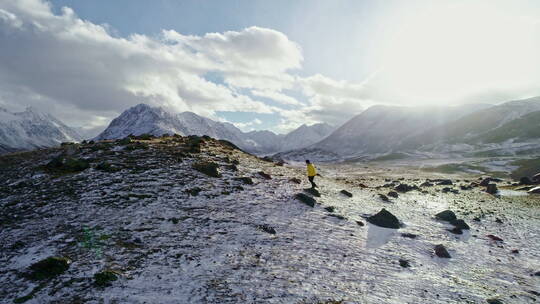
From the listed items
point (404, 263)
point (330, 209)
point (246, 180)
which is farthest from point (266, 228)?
point (246, 180)

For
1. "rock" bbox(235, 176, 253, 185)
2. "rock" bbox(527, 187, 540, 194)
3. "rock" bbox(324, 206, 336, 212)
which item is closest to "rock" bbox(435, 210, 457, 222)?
"rock" bbox(324, 206, 336, 212)

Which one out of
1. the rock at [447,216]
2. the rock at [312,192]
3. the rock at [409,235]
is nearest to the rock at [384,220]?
the rock at [409,235]

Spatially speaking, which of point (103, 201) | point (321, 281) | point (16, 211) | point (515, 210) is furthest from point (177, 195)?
point (515, 210)

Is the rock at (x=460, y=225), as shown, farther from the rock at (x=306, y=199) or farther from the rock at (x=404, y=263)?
the rock at (x=306, y=199)

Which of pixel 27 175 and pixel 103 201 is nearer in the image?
pixel 103 201

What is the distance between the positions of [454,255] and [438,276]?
166 inches

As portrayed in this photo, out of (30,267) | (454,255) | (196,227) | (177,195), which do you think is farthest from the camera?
(177,195)

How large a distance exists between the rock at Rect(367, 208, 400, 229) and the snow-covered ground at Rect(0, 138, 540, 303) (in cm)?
60

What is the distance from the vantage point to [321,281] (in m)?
12.4

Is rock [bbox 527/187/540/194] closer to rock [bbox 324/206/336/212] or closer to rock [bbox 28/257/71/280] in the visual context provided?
rock [bbox 324/206/336/212]

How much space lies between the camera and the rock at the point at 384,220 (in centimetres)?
2156

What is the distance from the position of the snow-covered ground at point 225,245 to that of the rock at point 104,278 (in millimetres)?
267

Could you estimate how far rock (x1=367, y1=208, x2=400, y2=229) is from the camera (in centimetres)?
2156

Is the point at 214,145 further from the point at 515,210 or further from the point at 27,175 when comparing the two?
the point at 515,210
